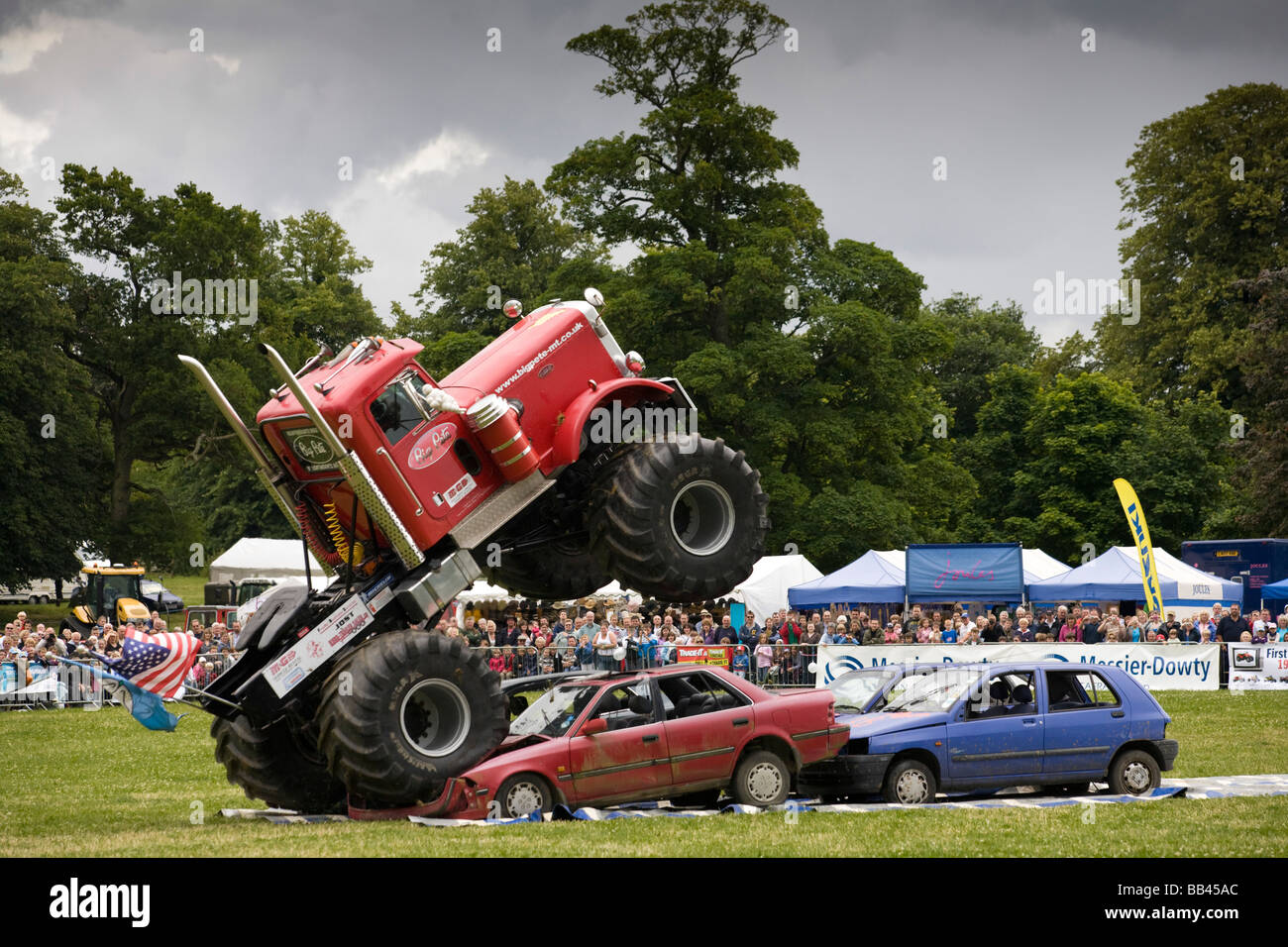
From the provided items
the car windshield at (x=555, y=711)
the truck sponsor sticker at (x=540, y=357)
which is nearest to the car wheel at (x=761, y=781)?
the car windshield at (x=555, y=711)

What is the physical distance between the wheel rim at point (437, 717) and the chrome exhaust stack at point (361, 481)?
120cm

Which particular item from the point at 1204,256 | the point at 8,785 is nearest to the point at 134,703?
the point at 8,785

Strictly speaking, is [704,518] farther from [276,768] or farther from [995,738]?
[276,768]

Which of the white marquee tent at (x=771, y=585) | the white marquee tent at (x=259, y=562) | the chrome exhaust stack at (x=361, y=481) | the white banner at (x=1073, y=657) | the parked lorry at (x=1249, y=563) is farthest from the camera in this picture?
the white marquee tent at (x=259, y=562)

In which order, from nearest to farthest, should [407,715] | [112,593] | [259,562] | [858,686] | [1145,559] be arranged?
[407,715]
[858,686]
[1145,559]
[259,562]
[112,593]

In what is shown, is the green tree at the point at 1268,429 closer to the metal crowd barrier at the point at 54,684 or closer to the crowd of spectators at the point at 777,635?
the crowd of spectators at the point at 777,635

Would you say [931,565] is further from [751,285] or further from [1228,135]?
[1228,135]

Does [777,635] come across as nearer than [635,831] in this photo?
No

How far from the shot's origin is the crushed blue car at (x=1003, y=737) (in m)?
15.1

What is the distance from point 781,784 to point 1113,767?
371 cm

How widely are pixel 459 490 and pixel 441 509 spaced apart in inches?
9.3

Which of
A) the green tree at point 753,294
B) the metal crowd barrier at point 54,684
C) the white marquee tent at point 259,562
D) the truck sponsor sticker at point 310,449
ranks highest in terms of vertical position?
the green tree at point 753,294

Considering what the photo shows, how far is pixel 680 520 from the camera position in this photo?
13.5 metres

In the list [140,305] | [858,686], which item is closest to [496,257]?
[140,305]
